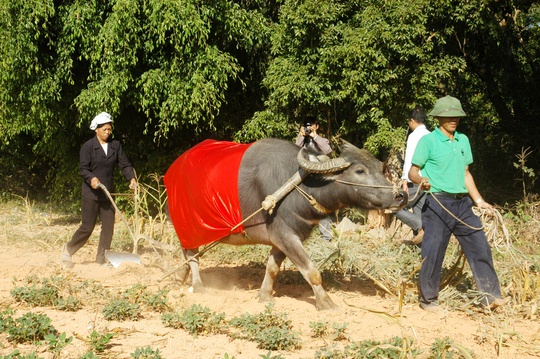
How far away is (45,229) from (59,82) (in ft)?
8.71

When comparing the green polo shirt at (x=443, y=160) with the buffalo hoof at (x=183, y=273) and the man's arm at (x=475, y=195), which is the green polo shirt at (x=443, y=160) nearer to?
the man's arm at (x=475, y=195)

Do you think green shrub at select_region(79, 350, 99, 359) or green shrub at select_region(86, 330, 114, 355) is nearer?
green shrub at select_region(79, 350, 99, 359)

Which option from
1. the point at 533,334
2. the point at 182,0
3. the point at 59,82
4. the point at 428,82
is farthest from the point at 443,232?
the point at 59,82

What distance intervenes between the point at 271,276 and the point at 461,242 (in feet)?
6.17

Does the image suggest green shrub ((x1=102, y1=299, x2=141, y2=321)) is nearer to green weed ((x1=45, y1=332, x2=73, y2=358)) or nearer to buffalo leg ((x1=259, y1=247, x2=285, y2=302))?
green weed ((x1=45, y1=332, x2=73, y2=358))

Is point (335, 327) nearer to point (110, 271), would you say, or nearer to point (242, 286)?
point (242, 286)

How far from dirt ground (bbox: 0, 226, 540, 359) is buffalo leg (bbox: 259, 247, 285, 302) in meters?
0.11

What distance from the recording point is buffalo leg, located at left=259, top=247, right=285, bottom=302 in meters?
6.47

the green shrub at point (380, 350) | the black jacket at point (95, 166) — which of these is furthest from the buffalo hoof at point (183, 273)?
the green shrub at point (380, 350)

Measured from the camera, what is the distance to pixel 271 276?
21.4 ft

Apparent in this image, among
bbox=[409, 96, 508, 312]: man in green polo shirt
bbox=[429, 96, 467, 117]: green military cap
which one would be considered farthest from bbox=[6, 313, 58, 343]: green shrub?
bbox=[429, 96, 467, 117]: green military cap

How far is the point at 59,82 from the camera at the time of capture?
1073 cm

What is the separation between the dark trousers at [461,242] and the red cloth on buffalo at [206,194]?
1.81 meters

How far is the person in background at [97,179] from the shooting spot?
7.98m
